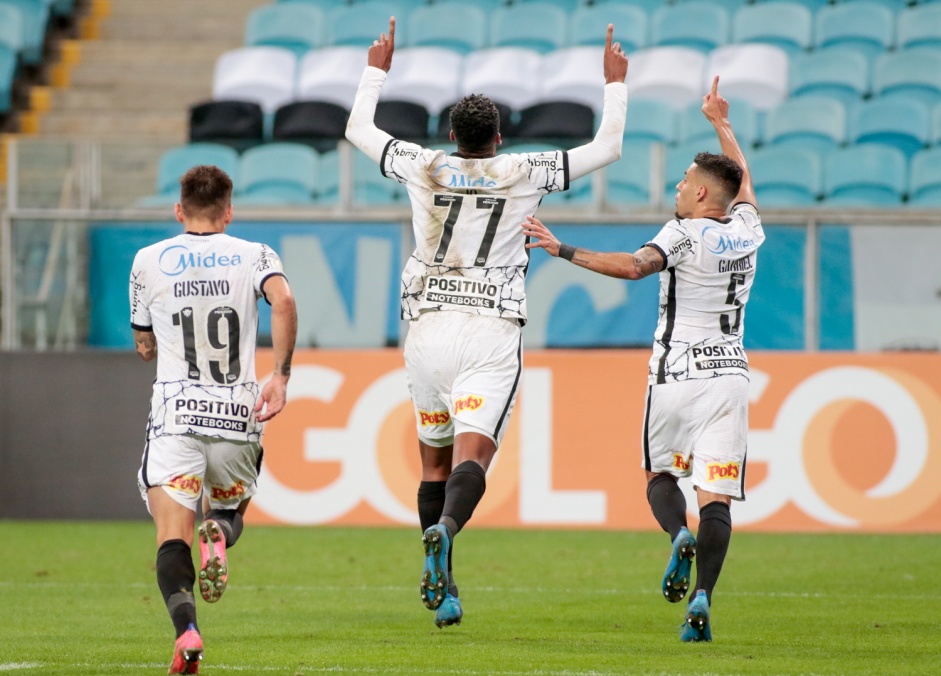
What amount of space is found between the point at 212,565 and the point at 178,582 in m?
0.16

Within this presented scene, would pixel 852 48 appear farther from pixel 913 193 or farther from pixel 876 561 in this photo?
pixel 876 561

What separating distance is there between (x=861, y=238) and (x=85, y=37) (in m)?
12.1

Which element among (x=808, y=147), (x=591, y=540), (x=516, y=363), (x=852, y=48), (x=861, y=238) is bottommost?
(x=591, y=540)

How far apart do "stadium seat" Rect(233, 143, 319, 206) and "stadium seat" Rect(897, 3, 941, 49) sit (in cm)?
756

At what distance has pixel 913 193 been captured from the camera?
14477 millimetres

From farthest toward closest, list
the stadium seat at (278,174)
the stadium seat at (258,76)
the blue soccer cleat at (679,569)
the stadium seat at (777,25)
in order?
1. the stadium seat at (777,25)
2. the stadium seat at (258,76)
3. the stadium seat at (278,174)
4. the blue soccer cleat at (679,569)

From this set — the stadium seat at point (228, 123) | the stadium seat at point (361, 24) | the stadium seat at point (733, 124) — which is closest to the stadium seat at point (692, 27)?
the stadium seat at point (733, 124)

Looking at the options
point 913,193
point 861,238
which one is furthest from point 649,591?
point 913,193

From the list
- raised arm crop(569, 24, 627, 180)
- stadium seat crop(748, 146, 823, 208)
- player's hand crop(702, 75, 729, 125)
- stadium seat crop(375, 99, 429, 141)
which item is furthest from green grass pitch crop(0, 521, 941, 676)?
stadium seat crop(375, 99, 429, 141)

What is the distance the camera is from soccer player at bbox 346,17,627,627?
651 cm

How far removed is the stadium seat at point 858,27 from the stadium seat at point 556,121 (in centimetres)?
404

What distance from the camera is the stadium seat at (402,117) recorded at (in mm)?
15047

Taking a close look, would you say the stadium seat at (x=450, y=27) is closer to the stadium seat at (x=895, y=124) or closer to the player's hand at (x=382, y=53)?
the stadium seat at (x=895, y=124)

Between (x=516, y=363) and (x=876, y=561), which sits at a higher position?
(x=516, y=363)
